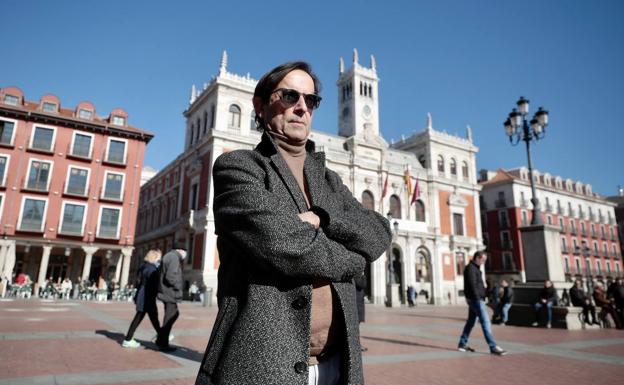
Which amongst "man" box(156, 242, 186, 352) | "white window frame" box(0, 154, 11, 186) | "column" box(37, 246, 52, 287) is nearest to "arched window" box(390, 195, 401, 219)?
"column" box(37, 246, 52, 287)

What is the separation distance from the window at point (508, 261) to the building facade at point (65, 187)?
120 ft

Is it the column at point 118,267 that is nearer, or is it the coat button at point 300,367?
the coat button at point 300,367

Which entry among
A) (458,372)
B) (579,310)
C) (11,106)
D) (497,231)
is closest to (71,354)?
(458,372)

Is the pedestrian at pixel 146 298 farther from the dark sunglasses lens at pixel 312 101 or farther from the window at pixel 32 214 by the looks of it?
the window at pixel 32 214

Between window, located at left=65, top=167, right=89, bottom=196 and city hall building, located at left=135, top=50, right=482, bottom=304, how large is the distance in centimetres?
662

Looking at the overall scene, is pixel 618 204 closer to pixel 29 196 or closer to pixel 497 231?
pixel 497 231

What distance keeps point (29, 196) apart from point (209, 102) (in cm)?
1309

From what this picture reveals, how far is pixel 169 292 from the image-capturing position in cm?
630

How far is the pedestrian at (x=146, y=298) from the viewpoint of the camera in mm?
6367

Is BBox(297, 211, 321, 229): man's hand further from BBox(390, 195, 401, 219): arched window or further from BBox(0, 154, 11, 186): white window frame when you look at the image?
BBox(390, 195, 401, 219): arched window

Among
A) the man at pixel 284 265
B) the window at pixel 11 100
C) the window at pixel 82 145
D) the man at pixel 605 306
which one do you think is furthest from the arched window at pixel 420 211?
the man at pixel 284 265

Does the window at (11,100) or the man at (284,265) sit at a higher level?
the window at (11,100)

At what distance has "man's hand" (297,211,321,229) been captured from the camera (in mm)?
1415

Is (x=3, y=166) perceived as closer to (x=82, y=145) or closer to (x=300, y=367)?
(x=82, y=145)
